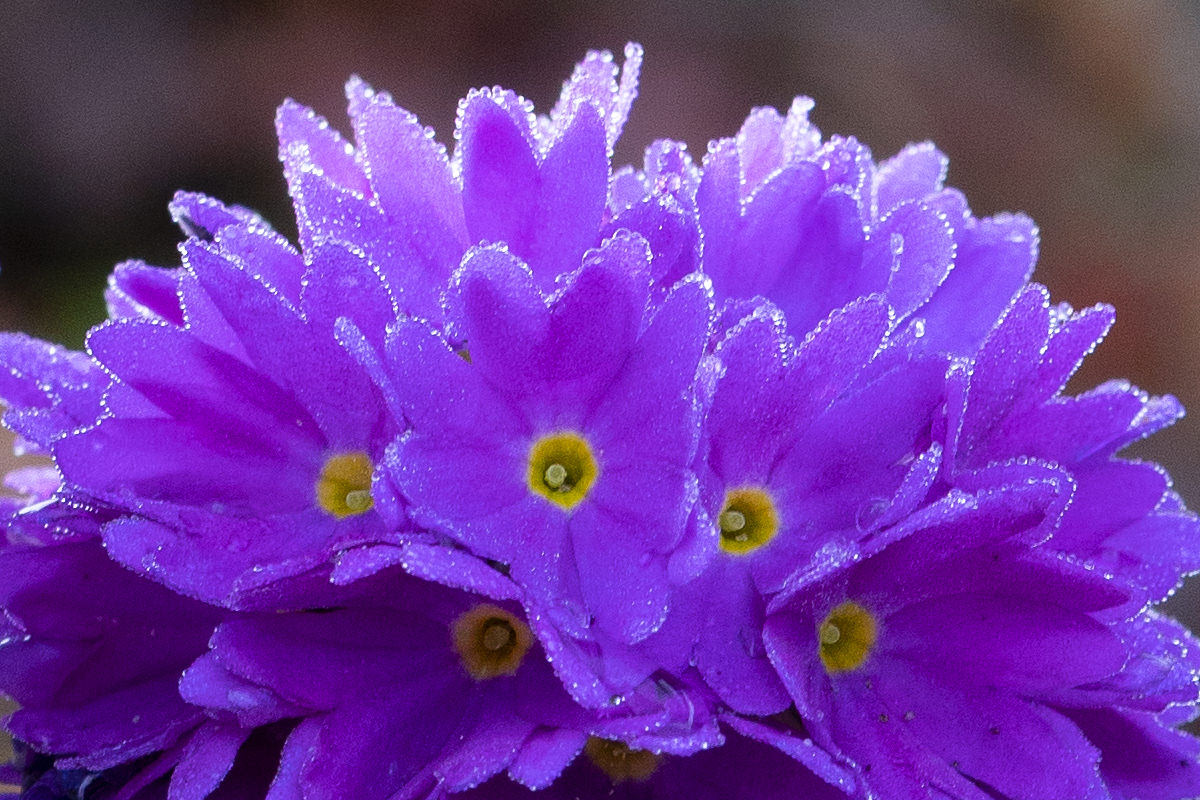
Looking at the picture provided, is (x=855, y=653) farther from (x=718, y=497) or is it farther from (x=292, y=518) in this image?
(x=292, y=518)

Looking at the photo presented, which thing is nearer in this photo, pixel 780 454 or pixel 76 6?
pixel 780 454

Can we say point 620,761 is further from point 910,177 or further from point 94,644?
point 910,177

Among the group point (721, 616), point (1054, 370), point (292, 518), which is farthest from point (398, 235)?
point (1054, 370)

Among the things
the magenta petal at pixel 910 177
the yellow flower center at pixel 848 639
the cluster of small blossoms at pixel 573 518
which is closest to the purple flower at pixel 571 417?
the cluster of small blossoms at pixel 573 518

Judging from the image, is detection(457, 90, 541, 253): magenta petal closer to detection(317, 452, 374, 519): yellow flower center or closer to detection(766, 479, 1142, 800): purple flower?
detection(317, 452, 374, 519): yellow flower center

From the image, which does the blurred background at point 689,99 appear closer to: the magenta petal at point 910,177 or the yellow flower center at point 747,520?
the magenta petal at point 910,177

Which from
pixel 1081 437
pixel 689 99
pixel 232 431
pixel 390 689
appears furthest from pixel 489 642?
pixel 689 99
